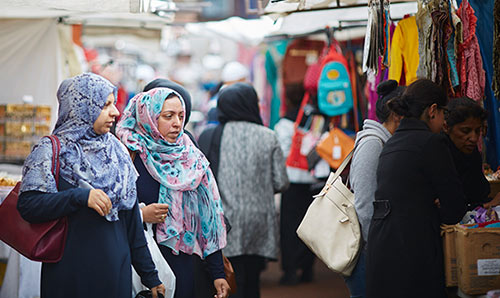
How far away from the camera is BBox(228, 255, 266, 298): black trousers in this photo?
243 inches

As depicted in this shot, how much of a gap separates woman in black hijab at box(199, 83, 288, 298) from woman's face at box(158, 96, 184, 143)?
81.5 inches

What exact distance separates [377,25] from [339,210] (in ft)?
4.39

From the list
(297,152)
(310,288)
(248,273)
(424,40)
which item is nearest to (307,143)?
(297,152)

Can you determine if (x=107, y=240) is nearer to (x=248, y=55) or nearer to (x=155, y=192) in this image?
(x=155, y=192)

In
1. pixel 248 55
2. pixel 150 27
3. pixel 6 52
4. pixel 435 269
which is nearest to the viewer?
pixel 435 269

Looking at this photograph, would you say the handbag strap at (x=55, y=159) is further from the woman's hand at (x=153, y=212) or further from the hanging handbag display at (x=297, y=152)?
the hanging handbag display at (x=297, y=152)

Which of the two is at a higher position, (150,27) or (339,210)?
(150,27)

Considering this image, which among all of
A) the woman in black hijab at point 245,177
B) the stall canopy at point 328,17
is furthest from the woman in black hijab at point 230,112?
the stall canopy at point 328,17

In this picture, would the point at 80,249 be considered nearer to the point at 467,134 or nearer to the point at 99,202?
the point at 99,202

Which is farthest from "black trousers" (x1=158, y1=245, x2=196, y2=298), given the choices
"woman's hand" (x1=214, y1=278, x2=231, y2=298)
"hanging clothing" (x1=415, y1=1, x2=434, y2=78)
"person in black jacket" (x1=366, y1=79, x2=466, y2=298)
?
"hanging clothing" (x1=415, y1=1, x2=434, y2=78)

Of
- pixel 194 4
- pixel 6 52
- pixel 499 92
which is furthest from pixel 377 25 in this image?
pixel 6 52

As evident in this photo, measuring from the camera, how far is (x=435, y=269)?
12.7ft

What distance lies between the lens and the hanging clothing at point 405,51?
539 cm

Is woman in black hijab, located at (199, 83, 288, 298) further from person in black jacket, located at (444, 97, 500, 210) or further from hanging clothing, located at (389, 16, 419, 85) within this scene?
person in black jacket, located at (444, 97, 500, 210)
